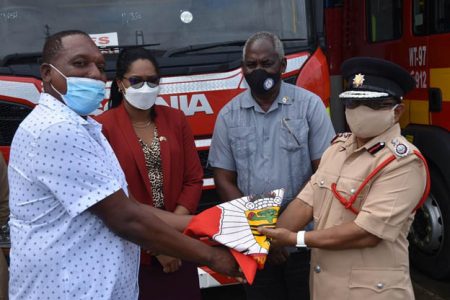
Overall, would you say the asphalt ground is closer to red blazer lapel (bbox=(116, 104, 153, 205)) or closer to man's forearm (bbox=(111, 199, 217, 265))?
red blazer lapel (bbox=(116, 104, 153, 205))

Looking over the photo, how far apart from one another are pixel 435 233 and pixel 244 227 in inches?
98.4

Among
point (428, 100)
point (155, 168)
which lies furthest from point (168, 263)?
point (428, 100)

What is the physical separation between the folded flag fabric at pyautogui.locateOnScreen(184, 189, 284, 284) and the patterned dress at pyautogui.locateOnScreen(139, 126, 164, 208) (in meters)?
0.35

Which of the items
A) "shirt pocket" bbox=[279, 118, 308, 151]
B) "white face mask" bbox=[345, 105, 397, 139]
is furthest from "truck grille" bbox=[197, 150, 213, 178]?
"white face mask" bbox=[345, 105, 397, 139]

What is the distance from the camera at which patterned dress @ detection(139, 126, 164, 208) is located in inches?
93.6

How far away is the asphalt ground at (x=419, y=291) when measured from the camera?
151 inches

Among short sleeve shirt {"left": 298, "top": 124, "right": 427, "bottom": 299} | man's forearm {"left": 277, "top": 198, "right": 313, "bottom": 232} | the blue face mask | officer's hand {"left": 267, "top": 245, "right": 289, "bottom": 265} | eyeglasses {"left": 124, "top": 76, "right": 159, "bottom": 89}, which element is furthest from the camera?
eyeglasses {"left": 124, "top": 76, "right": 159, "bottom": 89}

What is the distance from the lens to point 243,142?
99.7 inches

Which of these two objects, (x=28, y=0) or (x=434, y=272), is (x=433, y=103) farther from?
(x=28, y=0)

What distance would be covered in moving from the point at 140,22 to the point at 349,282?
6.74ft

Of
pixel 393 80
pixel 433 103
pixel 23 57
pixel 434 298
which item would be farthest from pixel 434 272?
pixel 23 57

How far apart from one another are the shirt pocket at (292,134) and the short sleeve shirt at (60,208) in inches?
42.2

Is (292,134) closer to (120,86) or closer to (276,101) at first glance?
(276,101)

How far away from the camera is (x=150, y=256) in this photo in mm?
2414
